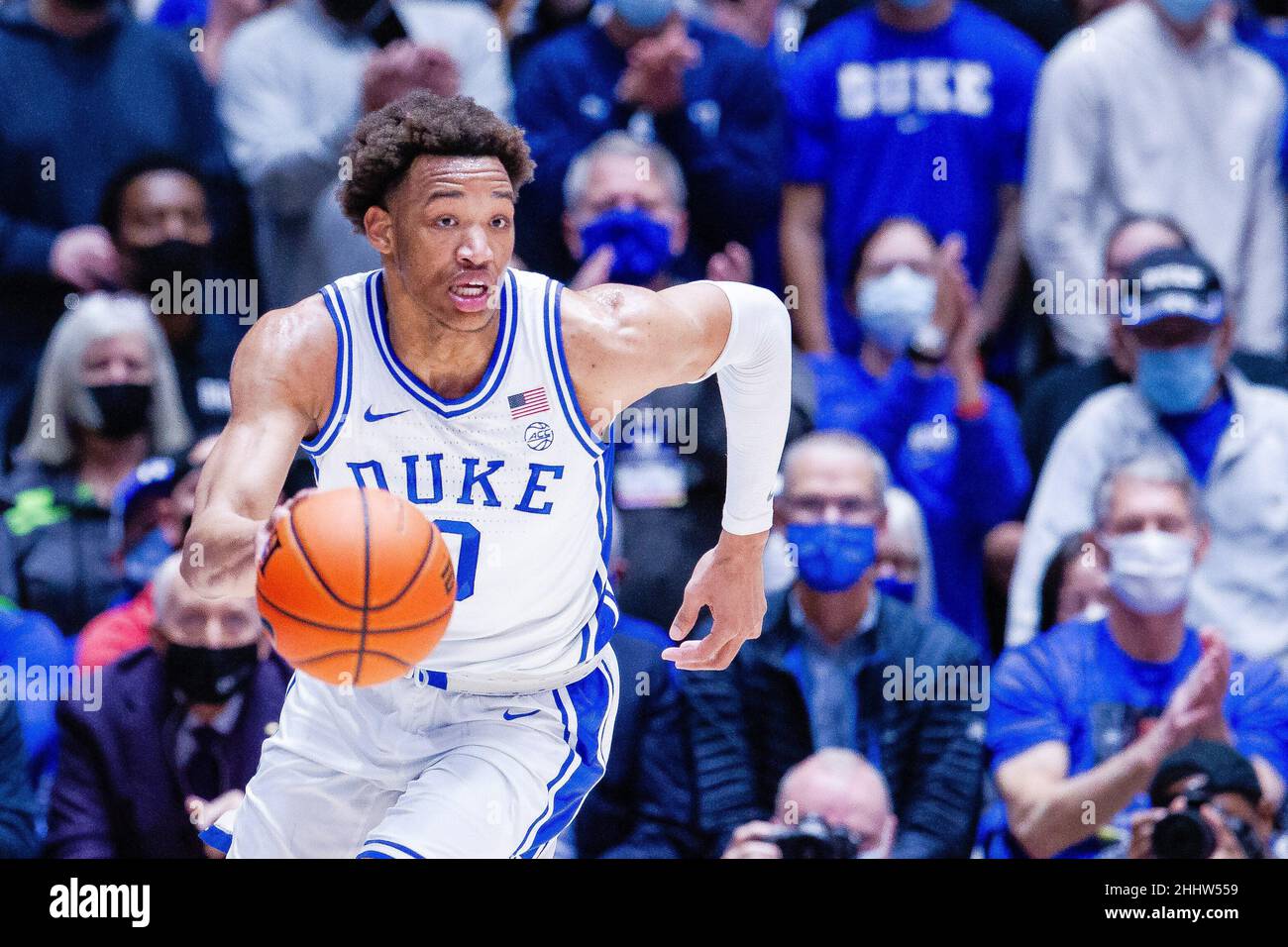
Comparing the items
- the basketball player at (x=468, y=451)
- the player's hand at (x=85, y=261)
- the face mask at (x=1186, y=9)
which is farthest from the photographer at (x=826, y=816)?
the face mask at (x=1186, y=9)

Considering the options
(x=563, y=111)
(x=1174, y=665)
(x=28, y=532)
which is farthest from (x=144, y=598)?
(x=1174, y=665)

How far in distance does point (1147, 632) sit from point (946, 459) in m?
0.82

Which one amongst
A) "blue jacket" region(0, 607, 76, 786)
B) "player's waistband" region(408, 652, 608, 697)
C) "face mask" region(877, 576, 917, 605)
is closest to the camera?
"player's waistband" region(408, 652, 608, 697)

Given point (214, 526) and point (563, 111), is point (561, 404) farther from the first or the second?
point (563, 111)

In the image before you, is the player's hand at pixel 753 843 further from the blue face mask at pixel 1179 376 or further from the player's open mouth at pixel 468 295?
the player's open mouth at pixel 468 295

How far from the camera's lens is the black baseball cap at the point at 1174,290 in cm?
604

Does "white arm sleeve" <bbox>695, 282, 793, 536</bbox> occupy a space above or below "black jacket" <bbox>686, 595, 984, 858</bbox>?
above

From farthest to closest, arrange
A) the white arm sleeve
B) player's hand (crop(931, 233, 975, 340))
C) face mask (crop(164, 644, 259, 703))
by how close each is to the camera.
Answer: player's hand (crop(931, 233, 975, 340)) → face mask (crop(164, 644, 259, 703)) → the white arm sleeve

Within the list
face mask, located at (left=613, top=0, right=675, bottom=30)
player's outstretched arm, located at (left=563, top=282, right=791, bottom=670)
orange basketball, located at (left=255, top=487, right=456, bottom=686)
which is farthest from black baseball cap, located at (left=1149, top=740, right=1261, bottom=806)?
face mask, located at (left=613, top=0, right=675, bottom=30)

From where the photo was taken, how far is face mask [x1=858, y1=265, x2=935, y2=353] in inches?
244

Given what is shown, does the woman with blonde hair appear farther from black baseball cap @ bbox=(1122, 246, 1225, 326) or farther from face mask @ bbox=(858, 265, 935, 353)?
black baseball cap @ bbox=(1122, 246, 1225, 326)

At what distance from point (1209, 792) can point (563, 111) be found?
9.29ft

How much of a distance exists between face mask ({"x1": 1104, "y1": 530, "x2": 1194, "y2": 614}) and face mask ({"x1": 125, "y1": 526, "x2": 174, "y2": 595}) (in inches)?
106

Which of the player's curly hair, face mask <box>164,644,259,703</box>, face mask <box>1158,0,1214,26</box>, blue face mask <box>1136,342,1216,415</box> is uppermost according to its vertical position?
face mask <box>1158,0,1214,26</box>
